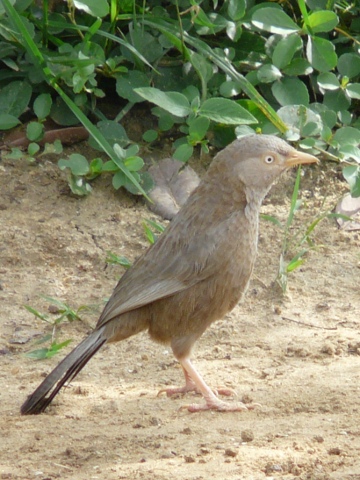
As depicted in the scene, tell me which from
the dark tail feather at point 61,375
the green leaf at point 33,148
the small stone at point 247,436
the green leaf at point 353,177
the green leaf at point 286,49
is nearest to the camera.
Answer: the small stone at point 247,436

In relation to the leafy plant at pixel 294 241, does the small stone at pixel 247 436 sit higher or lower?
higher

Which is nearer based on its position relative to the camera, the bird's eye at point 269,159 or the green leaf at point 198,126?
the bird's eye at point 269,159

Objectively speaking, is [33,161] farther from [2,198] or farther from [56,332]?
[56,332]

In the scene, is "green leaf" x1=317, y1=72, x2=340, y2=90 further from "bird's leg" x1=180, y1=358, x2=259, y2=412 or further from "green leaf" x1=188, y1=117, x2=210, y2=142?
"bird's leg" x1=180, y1=358, x2=259, y2=412

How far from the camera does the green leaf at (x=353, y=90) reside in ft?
22.4

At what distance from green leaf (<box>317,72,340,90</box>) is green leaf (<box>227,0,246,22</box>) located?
761 millimetres

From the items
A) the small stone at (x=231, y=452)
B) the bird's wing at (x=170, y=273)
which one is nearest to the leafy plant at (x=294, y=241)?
the bird's wing at (x=170, y=273)

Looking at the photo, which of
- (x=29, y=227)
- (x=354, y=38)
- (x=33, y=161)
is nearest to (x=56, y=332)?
(x=29, y=227)

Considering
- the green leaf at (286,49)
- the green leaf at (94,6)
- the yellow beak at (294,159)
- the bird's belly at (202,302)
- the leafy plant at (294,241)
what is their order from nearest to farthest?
1. the bird's belly at (202,302)
2. the yellow beak at (294,159)
3. the leafy plant at (294,241)
4. the green leaf at (94,6)
5. the green leaf at (286,49)

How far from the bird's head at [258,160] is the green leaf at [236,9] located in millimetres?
1945

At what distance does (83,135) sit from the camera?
709 centimetres

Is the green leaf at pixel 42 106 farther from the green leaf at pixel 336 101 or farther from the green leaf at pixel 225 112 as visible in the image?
the green leaf at pixel 336 101

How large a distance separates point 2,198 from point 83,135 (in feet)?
2.72

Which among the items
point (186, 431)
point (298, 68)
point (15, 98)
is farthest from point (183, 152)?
point (186, 431)
